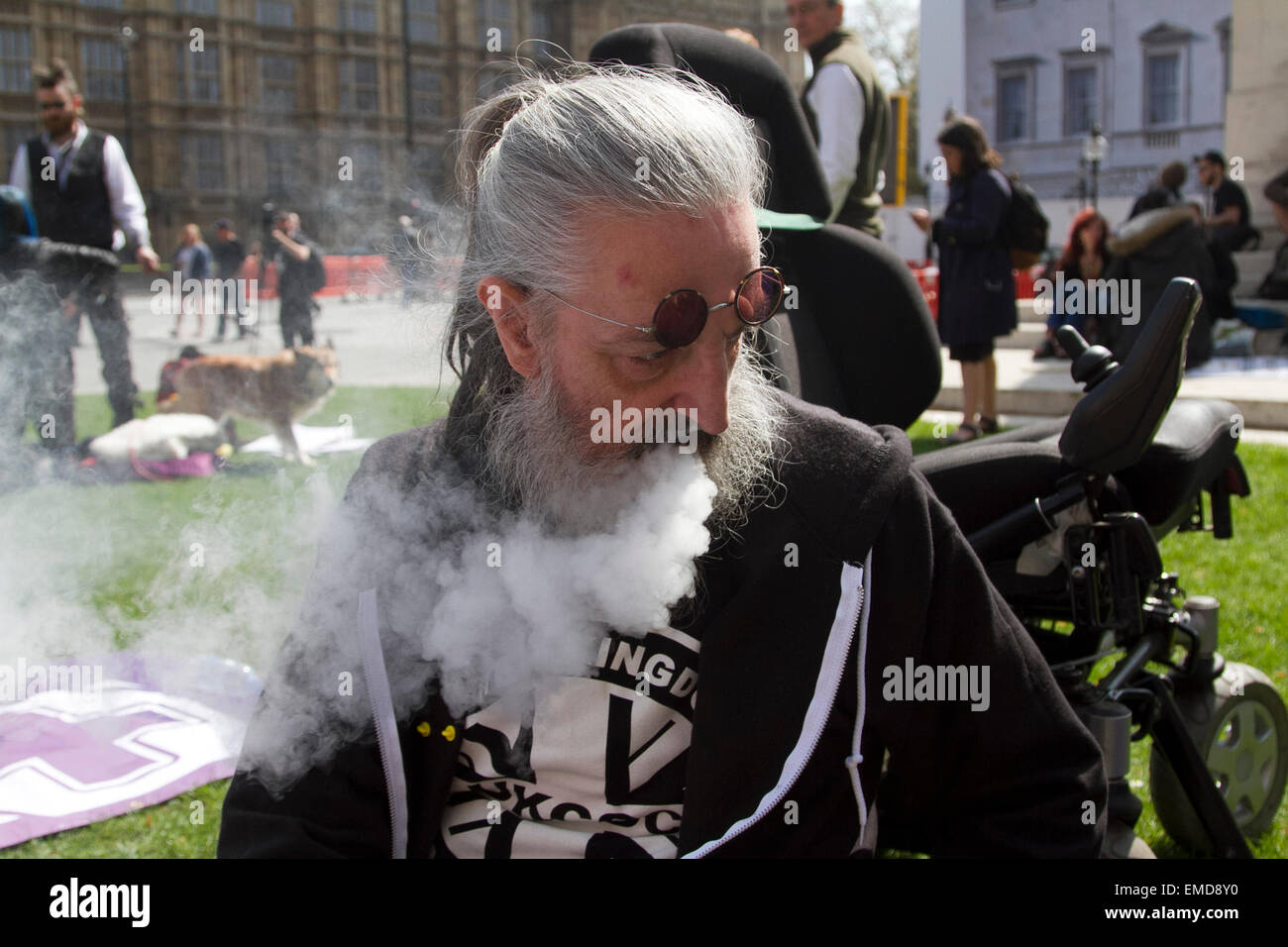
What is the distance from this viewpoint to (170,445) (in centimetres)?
420

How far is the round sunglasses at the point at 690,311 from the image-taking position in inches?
53.6

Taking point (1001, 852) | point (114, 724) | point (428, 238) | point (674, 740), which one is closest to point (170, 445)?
point (114, 724)

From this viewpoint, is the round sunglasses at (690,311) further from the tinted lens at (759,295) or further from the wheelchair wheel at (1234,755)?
the wheelchair wheel at (1234,755)

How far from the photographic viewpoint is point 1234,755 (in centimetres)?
268

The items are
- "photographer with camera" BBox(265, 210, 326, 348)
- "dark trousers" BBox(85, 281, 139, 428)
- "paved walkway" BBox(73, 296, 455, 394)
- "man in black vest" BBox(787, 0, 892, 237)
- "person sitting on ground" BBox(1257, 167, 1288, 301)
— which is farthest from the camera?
"person sitting on ground" BBox(1257, 167, 1288, 301)

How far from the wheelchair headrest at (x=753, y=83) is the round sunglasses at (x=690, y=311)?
3.04 ft

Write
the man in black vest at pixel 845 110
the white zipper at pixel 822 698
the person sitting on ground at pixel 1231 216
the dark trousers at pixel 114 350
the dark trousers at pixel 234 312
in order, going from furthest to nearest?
the person sitting on ground at pixel 1231 216 < the dark trousers at pixel 234 312 < the man in black vest at pixel 845 110 < the dark trousers at pixel 114 350 < the white zipper at pixel 822 698

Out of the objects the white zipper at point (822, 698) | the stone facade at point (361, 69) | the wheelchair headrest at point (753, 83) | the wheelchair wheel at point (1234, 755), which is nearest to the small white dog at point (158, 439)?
the stone facade at point (361, 69)

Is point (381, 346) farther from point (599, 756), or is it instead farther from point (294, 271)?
point (294, 271)

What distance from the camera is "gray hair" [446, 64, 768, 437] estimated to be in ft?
4.50

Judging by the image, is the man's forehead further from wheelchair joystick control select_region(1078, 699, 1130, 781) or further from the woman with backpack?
the woman with backpack

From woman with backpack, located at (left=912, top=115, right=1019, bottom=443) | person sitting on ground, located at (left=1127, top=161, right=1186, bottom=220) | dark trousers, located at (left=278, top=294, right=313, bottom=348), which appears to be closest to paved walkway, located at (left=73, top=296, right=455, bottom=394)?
dark trousers, located at (left=278, top=294, right=313, bottom=348)

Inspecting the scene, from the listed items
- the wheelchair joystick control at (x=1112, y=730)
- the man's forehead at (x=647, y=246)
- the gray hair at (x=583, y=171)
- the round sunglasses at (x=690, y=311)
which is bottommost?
the wheelchair joystick control at (x=1112, y=730)
